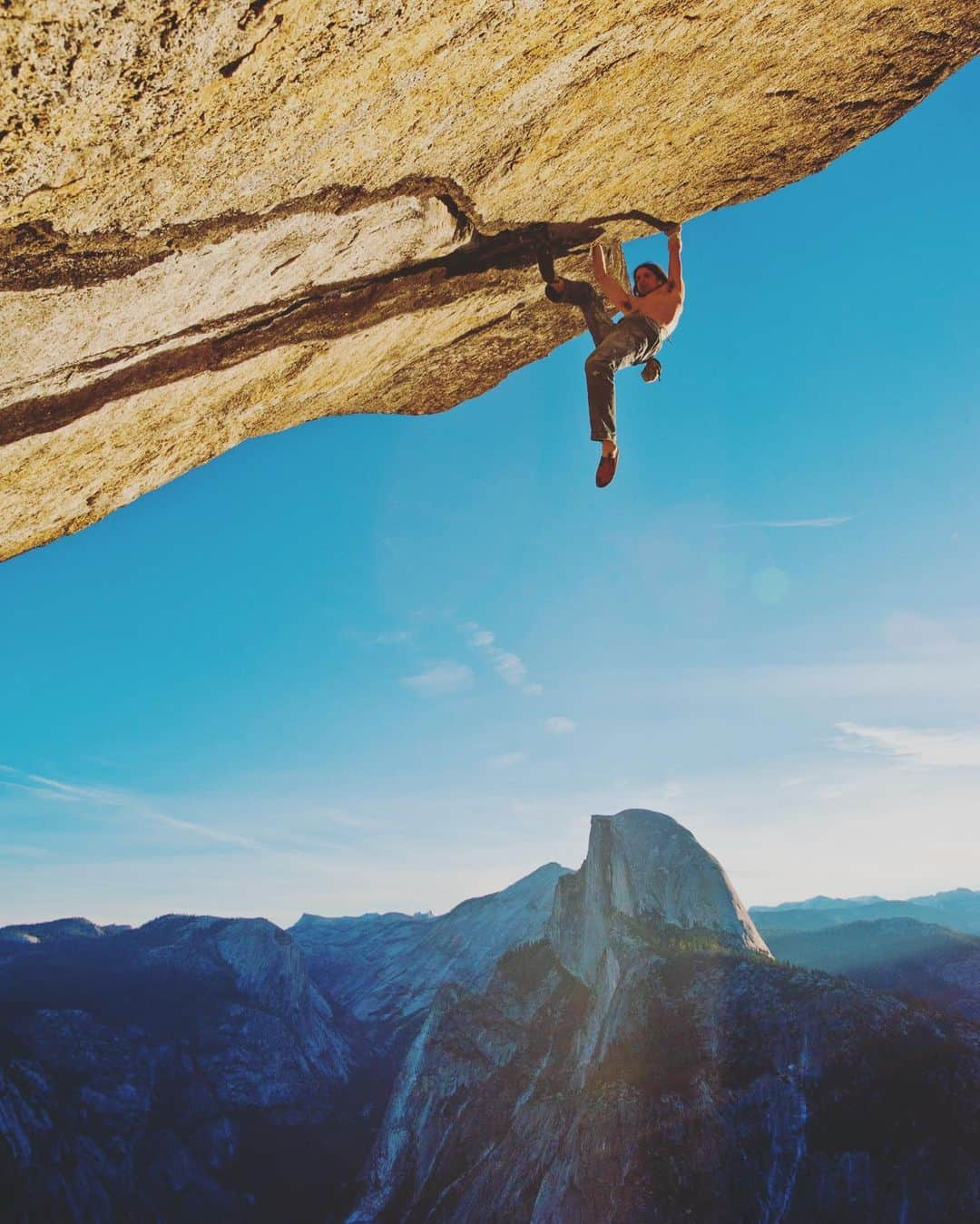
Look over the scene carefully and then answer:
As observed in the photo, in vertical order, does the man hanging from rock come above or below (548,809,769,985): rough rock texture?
above

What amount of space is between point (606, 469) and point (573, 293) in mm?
1811

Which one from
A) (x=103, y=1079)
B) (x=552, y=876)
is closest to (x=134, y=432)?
(x=103, y=1079)

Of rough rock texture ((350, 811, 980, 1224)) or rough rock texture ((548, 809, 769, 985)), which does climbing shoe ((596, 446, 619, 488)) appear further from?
rough rock texture ((548, 809, 769, 985))

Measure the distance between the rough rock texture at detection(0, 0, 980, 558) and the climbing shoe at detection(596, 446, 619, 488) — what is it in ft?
6.57

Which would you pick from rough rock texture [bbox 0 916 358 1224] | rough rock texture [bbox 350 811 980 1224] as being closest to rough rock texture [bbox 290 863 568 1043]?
rough rock texture [bbox 0 916 358 1224]

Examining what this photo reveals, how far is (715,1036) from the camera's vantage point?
21.8 metres

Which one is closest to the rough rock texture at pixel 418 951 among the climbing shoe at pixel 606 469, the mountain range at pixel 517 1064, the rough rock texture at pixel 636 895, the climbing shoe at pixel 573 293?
the mountain range at pixel 517 1064

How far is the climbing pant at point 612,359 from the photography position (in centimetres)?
494

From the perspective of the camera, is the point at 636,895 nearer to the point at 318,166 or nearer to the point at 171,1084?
the point at 171,1084

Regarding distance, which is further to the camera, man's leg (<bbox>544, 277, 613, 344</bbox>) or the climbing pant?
man's leg (<bbox>544, 277, 613, 344</bbox>)

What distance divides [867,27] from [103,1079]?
53.0 meters

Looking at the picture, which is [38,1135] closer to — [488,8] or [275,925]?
[275,925]

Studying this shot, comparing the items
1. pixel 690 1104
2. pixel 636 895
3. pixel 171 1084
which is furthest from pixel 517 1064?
pixel 171 1084

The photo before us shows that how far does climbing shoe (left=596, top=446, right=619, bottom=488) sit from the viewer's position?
4.98 m
